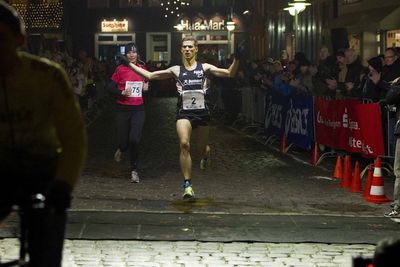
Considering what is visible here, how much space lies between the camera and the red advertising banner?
12445mm

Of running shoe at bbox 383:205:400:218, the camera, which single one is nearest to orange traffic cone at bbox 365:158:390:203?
running shoe at bbox 383:205:400:218

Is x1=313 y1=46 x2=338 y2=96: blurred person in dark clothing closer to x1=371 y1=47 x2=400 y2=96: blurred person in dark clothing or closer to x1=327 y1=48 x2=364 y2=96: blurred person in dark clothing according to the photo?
x1=327 y1=48 x2=364 y2=96: blurred person in dark clothing

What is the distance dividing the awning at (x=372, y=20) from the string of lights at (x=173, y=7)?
104ft

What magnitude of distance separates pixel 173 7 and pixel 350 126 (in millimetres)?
44632

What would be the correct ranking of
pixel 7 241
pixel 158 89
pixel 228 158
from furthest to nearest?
pixel 158 89
pixel 228 158
pixel 7 241

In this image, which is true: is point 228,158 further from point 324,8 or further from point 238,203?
point 324,8

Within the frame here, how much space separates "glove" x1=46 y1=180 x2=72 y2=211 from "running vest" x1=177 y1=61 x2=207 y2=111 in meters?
6.91

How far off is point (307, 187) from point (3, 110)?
8.22m

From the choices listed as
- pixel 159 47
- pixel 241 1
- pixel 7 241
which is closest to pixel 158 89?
pixel 241 1

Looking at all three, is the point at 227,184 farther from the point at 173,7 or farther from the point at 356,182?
the point at 173,7

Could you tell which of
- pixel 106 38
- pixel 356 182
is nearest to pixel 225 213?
pixel 356 182

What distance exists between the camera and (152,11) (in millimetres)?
57625

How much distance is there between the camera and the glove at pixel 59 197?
3.58 meters

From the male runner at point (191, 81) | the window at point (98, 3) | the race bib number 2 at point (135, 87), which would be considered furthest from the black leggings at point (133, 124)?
the window at point (98, 3)
